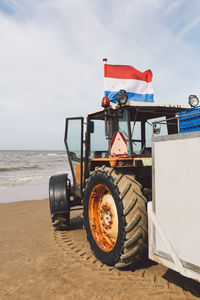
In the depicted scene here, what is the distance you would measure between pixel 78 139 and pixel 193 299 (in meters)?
3.46

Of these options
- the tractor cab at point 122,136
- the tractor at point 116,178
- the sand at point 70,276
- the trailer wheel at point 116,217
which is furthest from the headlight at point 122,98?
the sand at point 70,276

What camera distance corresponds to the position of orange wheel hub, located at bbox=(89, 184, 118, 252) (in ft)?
12.0

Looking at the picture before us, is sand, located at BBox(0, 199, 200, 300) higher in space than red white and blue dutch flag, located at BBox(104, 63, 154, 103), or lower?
lower

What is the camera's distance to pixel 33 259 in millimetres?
4047

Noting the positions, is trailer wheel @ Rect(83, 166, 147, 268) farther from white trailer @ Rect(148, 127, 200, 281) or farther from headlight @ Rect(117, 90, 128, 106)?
headlight @ Rect(117, 90, 128, 106)

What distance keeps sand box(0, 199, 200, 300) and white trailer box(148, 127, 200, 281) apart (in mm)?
552

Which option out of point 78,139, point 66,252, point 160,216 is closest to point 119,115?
point 78,139

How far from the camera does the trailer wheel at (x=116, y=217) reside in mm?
3041

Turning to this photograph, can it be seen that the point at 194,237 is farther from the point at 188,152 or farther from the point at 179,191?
the point at 188,152

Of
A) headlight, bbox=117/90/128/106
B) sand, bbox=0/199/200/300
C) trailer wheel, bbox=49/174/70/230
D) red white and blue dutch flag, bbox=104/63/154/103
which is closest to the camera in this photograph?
sand, bbox=0/199/200/300

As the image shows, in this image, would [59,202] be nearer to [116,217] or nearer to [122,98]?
[116,217]

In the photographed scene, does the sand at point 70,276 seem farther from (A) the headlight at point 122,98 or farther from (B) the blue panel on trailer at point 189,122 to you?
(A) the headlight at point 122,98

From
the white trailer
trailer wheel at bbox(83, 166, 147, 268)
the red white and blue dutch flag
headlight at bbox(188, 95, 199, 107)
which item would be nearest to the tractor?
trailer wheel at bbox(83, 166, 147, 268)

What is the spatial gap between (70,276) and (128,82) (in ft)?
12.9
